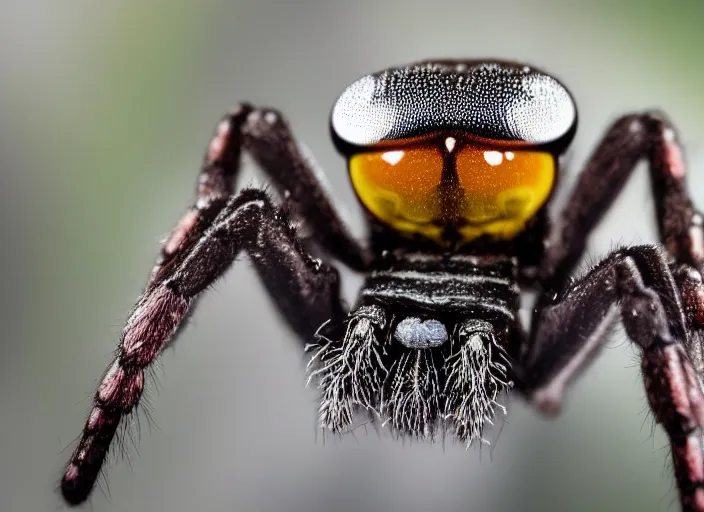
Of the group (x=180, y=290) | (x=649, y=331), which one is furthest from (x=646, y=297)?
(x=180, y=290)

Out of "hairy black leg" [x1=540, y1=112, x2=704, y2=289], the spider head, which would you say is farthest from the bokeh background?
the spider head

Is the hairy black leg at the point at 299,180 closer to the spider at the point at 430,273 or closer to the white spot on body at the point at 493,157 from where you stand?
the spider at the point at 430,273

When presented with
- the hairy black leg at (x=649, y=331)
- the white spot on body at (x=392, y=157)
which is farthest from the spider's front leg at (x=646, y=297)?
the white spot on body at (x=392, y=157)

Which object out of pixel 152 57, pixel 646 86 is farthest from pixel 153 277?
pixel 646 86

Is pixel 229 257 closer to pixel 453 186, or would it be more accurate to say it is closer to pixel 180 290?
pixel 180 290

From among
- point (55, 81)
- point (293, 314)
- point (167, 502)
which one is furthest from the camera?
point (55, 81)

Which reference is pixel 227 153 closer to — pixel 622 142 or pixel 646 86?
pixel 622 142

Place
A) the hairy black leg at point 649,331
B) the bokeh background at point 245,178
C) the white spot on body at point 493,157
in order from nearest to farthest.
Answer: the hairy black leg at point 649,331 → the white spot on body at point 493,157 → the bokeh background at point 245,178
